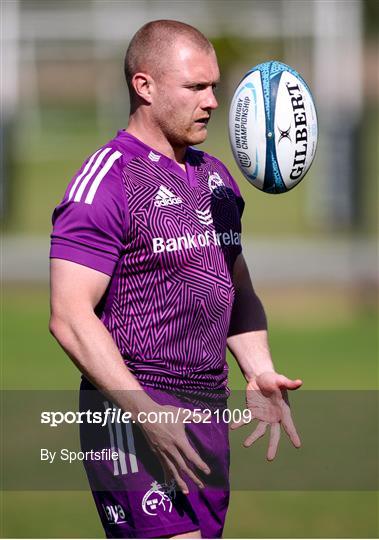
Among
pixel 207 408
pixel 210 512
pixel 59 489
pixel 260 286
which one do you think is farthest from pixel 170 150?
pixel 260 286

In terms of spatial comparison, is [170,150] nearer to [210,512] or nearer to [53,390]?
[210,512]

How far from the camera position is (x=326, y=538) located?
21.3 feet

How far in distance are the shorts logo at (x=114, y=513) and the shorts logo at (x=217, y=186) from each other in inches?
50.7

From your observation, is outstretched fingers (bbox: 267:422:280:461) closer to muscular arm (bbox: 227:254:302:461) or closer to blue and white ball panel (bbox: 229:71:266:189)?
muscular arm (bbox: 227:254:302:461)

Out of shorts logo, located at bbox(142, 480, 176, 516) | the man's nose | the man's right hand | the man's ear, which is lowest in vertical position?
shorts logo, located at bbox(142, 480, 176, 516)

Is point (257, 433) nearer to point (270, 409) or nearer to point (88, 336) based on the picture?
point (270, 409)

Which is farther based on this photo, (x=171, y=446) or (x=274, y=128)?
(x=274, y=128)

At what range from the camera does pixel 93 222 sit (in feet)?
12.8

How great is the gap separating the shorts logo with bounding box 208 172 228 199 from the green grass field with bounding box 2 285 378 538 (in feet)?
9.34

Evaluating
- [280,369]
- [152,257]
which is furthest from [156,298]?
[280,369]

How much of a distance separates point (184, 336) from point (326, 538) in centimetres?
282

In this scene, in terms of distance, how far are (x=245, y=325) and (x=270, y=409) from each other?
438 mm

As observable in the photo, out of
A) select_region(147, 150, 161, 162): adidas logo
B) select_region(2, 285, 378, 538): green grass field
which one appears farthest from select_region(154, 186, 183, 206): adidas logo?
select_region(2, 285, 378, 538): green grass field

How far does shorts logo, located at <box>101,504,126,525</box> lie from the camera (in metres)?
4.05
